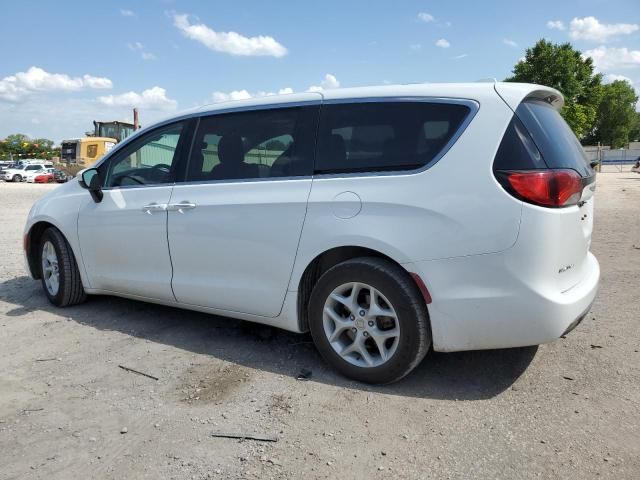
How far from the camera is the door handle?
12.7 ft

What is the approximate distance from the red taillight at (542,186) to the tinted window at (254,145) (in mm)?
1300

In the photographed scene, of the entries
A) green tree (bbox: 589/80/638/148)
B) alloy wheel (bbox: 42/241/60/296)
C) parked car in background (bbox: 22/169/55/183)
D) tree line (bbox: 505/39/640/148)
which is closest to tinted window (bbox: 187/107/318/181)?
alloy wheel (bbox: 42/241/60/296)

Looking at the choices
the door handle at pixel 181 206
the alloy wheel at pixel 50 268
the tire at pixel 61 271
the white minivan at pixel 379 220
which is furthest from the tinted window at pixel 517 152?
the alloy wheel at pixel 50 268

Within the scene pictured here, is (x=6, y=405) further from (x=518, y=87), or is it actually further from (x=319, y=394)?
(x=518, y=87)

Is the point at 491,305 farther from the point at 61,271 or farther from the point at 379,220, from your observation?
the point at 61,271

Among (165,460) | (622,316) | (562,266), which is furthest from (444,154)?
(622,316)

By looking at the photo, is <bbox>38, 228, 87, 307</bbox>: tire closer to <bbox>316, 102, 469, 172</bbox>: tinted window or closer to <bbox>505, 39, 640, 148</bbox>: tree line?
<bbox>316, 102, 469, 172</bbox>: tinted window

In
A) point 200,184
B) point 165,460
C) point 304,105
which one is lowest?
point 165,460

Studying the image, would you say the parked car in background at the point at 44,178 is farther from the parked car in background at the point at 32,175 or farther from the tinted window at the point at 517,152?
the tinted window at the point at 517,152

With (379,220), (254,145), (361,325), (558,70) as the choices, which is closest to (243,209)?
(254,145)

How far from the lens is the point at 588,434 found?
105 inches

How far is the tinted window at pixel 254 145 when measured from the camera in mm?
3515

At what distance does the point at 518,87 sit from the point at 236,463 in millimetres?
2609

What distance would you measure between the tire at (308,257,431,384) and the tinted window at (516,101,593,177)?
106 cm
